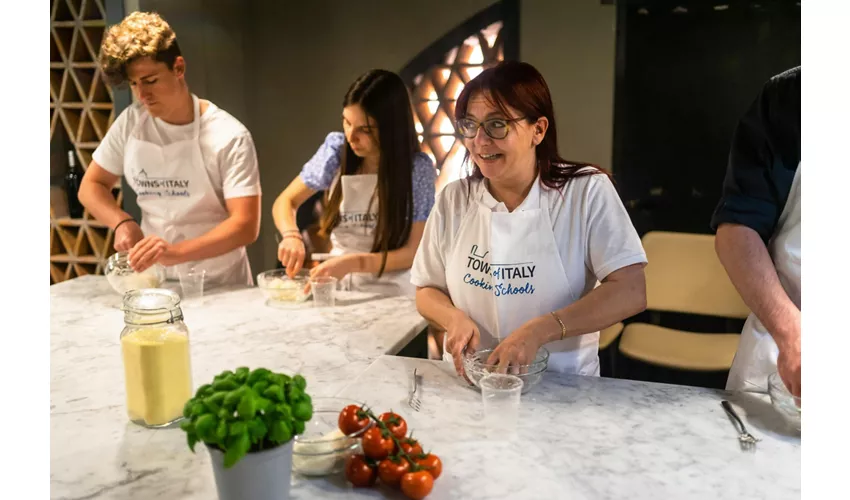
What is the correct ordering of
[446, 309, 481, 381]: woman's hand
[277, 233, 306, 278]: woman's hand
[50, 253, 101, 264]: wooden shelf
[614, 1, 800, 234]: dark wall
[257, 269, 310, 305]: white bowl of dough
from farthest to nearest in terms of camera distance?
[50, 253, 101, 264]: wooden shelf, [277, 233, 306, 278]: woman's hand, [257, 269, 310, 305]: white bowl of dough, [614, 1, 800, 234]: dark wall, [446, 309, 481, 381]: woman's hand

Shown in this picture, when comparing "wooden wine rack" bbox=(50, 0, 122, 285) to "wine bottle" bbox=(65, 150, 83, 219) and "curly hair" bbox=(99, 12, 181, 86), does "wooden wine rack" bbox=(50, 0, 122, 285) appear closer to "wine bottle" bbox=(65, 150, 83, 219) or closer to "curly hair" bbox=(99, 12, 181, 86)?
"wine bottle" bbox=(65, 150, 83, 219)

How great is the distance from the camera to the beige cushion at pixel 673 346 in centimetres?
194

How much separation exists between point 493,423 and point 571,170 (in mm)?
629

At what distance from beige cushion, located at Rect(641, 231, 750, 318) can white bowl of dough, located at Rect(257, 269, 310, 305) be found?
36.4 inches

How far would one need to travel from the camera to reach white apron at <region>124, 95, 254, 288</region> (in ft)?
7.13

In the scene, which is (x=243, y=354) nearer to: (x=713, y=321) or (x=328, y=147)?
(x=328, y=147)

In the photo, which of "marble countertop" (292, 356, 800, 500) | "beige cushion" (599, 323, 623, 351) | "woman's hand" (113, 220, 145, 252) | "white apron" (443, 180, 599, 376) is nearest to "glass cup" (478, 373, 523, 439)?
"marble countertop" (292, 356, 800, 500)

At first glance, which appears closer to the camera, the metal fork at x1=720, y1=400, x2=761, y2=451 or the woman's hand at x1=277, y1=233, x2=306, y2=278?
the metal fork at x1=720, y1=400, x2=761, y2=451

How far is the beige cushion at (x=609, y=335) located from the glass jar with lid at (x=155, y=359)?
107cm

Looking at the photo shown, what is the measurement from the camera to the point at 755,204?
1.43 meters

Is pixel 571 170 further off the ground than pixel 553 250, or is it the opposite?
pixel 571 170

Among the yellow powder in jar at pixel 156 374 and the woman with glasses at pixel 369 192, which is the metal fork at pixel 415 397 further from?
the woman with glasses at pixel 369 192
